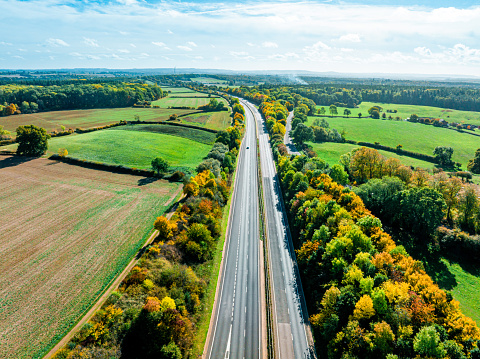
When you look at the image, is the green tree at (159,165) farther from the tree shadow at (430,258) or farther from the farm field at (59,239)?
the tree shadow at (430,258)

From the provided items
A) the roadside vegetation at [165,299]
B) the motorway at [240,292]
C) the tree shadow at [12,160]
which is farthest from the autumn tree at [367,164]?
the tree shadow at [12,160]

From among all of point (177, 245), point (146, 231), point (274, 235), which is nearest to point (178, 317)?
point (177, 245)

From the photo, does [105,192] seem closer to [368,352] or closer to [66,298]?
[66,298]

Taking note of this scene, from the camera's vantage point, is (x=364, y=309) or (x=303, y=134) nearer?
(x=364, y=309)

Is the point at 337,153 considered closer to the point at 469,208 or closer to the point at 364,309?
the point at 469,208

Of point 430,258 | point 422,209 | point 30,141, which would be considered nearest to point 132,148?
point 30,141

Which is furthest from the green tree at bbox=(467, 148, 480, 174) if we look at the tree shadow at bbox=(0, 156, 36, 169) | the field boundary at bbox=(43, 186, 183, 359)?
the tree shadow at bbox=(0, 156, 36, 169)
